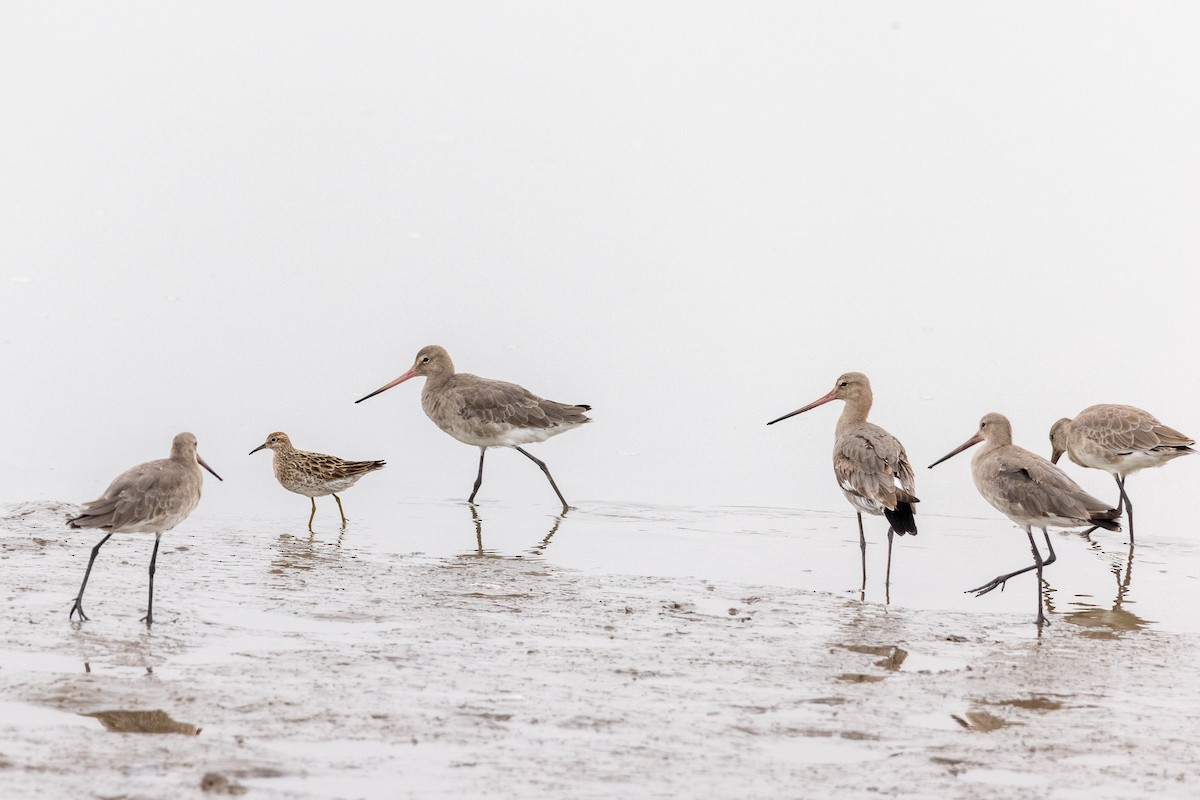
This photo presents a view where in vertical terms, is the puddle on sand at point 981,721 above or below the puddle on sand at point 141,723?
above

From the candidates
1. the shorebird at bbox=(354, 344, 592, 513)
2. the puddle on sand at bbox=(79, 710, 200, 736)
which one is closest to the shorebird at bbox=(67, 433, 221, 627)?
the puddle on sand at bbox=(79, 710, 200, 736)

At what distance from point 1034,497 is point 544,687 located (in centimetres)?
355

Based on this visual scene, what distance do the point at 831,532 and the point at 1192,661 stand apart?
359 cm

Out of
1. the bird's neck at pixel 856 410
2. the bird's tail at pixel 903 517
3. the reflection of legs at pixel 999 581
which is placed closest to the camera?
the reflection of legs at pixel 999 581

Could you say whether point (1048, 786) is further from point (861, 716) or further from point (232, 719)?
point (232, 719)

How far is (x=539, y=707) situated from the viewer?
5.27 meters

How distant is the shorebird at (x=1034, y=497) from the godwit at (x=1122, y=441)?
7.81 feet

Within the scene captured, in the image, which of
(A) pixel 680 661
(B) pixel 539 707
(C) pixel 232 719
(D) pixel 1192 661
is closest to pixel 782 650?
(A) pixel 680 661

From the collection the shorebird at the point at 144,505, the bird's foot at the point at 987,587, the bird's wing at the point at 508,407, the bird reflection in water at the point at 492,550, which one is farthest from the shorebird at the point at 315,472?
the bird's foot at the point at 987,587

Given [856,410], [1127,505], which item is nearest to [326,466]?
[856,410]

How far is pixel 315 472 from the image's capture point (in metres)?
9.62

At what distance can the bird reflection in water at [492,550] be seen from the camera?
8625mm

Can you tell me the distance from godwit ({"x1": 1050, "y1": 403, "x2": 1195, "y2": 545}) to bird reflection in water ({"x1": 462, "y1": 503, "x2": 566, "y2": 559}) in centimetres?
399

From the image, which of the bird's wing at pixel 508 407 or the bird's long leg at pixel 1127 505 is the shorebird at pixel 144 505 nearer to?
the bird's wing at pixel 508 407
